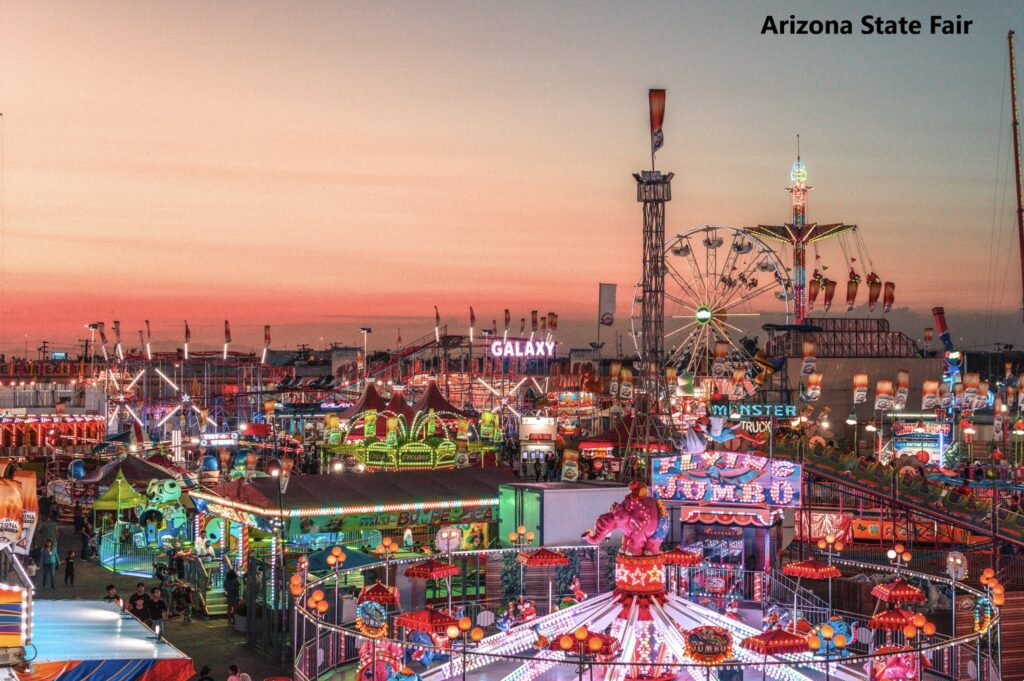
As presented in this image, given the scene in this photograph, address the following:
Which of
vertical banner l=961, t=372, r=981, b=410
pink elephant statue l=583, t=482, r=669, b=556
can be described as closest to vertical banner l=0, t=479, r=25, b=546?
pink elephant statue l=583, t=482, r=669, b=556

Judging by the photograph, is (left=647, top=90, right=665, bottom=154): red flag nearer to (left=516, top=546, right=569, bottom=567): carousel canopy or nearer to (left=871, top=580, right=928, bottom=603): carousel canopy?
(left=516, top=546, right=569, bottom=567): carousel canopy

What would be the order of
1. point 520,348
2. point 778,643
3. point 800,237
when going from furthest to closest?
point 800,237 < point 520,348 < point 778,643

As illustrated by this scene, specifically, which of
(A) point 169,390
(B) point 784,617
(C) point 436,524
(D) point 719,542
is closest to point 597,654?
(B) point 784,617

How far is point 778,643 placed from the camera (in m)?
12.9

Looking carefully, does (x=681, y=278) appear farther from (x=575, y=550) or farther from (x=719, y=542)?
(x=575, y=550)

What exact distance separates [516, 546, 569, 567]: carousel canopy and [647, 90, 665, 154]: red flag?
1899 centimetres

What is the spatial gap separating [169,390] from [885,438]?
6702 centimetres

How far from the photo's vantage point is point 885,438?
5047 centimetres

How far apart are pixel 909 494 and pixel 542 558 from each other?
12873mm

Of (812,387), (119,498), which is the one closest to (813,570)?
(119,498)

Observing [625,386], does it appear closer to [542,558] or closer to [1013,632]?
[542,558]

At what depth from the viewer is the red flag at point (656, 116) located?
1423 inches

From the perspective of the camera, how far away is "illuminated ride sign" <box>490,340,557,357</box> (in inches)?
2443

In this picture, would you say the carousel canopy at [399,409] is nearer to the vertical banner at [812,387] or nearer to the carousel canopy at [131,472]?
the carousel canopy at [131,472]
